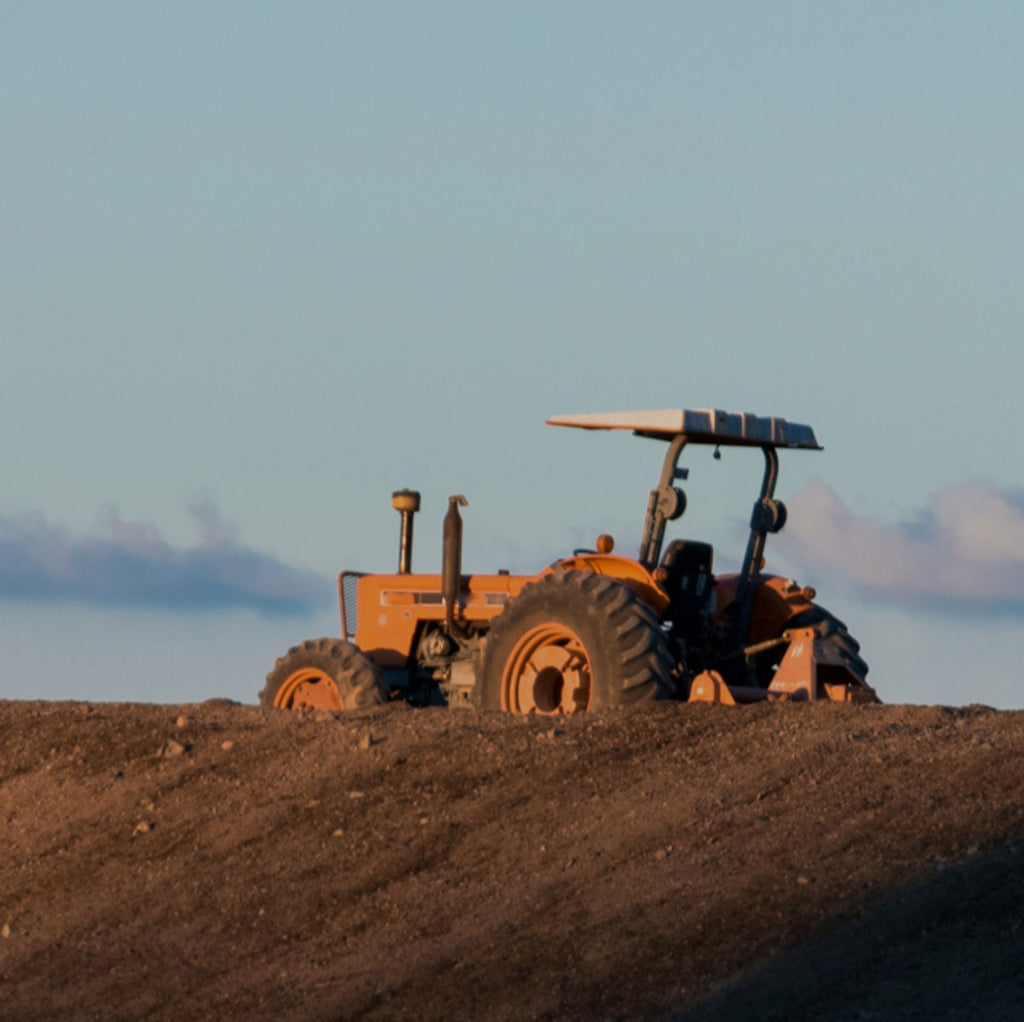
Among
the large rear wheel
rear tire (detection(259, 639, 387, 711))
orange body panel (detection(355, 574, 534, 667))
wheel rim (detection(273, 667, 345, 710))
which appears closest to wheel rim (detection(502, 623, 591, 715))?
the large rear wheel

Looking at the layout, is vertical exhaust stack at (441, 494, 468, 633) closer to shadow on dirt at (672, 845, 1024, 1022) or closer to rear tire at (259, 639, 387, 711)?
rear tire at (259, 639, 387, 711)

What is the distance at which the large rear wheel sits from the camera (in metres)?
13.8

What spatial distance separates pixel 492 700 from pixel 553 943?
17.2 ft

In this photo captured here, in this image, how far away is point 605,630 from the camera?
1381 cm

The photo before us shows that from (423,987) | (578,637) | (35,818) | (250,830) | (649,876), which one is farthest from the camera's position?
(578,637)

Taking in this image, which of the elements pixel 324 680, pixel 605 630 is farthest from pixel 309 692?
pixel 605 630

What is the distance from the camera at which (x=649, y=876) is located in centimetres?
1009

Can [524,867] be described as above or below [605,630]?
below

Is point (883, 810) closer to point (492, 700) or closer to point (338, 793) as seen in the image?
point (338, 793)

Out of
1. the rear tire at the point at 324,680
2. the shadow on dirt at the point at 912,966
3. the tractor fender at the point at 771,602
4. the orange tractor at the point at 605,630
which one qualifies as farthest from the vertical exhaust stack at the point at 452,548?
the shadow on dirt at the point at 912,966

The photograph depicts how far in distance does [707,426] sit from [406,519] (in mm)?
3576

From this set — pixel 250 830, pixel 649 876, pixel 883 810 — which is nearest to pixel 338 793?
pixel 250 830

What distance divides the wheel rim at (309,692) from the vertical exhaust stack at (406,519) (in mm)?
1434

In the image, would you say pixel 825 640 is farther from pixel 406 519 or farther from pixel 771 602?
pixel 406 519
